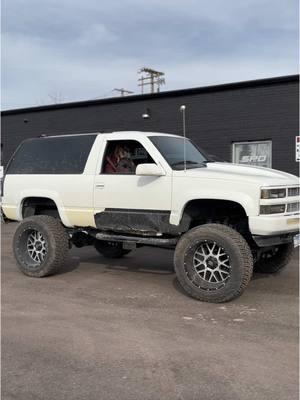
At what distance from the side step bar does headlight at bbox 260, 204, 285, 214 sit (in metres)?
1.31

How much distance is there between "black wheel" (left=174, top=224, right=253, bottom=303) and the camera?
6262mm

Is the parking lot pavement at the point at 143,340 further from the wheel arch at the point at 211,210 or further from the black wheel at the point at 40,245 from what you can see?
the wheel arch at the point at 211,210

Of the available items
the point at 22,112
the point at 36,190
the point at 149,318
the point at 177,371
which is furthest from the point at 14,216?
the point at 22,112

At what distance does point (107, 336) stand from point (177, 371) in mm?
1087

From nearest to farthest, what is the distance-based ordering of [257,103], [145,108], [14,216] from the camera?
1. [14,216]
2. [257,103]
3. [145,108]

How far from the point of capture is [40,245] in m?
8.10

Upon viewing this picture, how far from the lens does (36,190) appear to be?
319 inches

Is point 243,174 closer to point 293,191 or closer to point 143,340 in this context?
point 293,191

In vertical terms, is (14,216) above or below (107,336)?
above

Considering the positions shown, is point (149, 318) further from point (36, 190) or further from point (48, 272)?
point (36, 190)

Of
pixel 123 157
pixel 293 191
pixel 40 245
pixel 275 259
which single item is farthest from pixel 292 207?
pixel 40 245

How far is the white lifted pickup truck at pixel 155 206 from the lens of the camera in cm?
636

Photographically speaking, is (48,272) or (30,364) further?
(48,272)

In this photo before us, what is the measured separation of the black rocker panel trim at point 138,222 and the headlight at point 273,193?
44.6 inches
